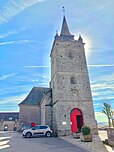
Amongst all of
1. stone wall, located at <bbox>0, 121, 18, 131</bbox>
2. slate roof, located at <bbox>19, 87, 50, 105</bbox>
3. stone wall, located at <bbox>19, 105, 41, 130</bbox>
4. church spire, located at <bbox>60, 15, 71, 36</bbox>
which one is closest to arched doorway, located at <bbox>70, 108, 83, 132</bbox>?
church spire, located at <bbox>60, 15, 71, 36</bbox>

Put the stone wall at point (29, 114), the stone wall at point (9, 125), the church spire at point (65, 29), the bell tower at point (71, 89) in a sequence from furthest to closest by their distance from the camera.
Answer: the stone wall at point (9, 125) → the stone wall at point (29, 114) → the church spire at point (65, 29) → the bell tower at point (71, 89)

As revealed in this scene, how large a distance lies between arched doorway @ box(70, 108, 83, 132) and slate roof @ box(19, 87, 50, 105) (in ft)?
44.3

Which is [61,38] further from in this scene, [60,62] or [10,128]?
[10,128]

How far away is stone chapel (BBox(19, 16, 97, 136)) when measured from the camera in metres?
19.7

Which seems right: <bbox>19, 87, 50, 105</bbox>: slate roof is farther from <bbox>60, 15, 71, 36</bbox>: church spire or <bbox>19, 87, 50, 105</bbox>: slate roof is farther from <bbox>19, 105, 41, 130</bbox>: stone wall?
<bbox>60, 15, 71, 36</bbox>: church spire

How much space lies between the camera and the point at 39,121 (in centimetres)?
3136

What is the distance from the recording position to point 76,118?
20312 mm

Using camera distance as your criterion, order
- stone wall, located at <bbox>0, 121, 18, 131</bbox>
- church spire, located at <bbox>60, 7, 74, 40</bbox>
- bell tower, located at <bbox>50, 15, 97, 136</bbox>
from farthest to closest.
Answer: stone wall, located at <bbox>0, 121, 18, 131</bbox>, church spire, located at <bbox>60, 7, 74, 40</bbox>, bell tower, located at <bbox>50, 15, 97, 136</bbox>

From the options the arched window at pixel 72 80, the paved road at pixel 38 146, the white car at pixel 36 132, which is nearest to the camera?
the paved road at pixel 38 146

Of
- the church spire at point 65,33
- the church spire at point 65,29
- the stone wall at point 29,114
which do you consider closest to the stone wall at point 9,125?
the stone wall at point 29,114

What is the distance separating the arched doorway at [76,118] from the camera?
19.9 metres

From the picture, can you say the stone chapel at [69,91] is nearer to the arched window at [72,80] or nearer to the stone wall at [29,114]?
the arched window at [72,80]

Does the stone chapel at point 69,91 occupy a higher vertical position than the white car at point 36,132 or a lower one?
higher

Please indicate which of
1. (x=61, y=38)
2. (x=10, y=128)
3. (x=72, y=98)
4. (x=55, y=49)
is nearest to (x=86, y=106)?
(x=72, y=98)
